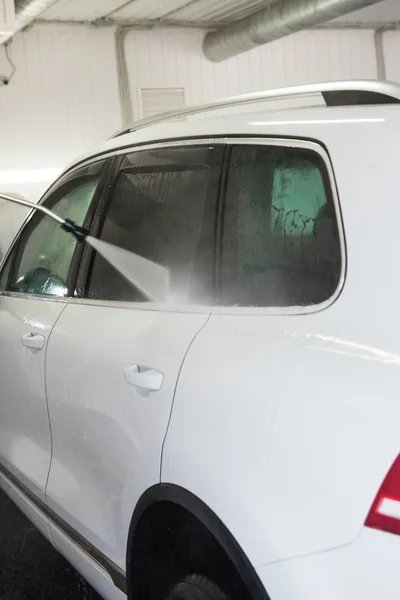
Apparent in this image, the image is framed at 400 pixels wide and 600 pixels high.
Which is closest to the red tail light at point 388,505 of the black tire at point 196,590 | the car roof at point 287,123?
the black tire at point 196,590

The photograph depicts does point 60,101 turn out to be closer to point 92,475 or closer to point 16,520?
point 16,520

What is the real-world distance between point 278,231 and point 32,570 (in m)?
2.26

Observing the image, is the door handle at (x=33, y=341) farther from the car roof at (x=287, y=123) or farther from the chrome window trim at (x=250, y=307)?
the car roof at (x=287, y=123)

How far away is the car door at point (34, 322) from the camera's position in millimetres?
2551

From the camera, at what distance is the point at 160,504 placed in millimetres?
1807

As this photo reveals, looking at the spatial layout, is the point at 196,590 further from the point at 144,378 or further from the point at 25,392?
the point at 25,392

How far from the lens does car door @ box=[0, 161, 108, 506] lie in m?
2.55

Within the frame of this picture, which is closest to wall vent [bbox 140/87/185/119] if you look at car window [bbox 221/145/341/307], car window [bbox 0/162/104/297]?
car window [bbox 0/162/104/297]

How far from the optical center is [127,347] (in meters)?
1.97

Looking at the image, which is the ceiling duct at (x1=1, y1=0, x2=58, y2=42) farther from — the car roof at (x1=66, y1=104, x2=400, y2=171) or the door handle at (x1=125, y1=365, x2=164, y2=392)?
the door handle at (x1=125, y1=365, x2=164, y2=392)

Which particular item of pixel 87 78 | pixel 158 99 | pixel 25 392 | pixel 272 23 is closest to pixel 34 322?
pixel 25 392

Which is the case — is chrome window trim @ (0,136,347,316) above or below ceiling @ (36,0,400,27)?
below

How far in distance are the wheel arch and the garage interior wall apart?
6.22m

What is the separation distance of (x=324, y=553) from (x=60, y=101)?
23.6ft
